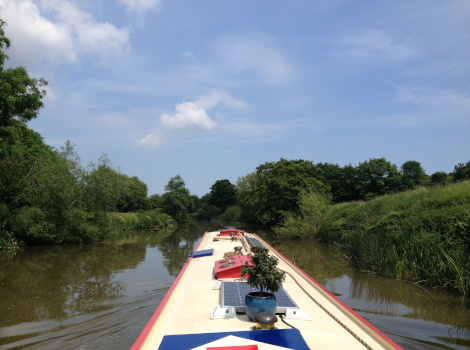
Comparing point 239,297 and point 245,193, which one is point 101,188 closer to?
point 239,297

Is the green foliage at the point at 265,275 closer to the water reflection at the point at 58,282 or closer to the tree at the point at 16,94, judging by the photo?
the water reflection at the point at 58,282

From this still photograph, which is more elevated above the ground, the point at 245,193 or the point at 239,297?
the point at 245,193

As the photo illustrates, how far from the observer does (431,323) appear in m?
6.80

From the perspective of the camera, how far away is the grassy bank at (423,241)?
29.3ft

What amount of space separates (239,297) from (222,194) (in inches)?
3080

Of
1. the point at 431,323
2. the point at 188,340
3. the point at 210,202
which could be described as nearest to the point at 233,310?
the point at 188,340

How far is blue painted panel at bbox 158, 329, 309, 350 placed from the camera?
3.14 m

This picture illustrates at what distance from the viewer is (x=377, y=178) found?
44375 millimetres

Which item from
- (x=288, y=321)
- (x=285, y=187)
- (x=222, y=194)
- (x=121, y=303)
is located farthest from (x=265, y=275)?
(x=222, y=194)

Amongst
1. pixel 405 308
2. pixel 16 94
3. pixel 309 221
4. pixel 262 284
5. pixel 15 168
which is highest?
pixel 16 94

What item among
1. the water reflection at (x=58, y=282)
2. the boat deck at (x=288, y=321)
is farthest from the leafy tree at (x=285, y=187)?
the boat deck at (x=288, y=321)

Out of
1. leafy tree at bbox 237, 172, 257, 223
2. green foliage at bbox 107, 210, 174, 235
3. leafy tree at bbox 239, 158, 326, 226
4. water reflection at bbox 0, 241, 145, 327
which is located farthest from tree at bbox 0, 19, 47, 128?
leafy tree at bbox 237, 172, 257, 223

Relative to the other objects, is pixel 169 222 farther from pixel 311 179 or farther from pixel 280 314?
pixel 280 314

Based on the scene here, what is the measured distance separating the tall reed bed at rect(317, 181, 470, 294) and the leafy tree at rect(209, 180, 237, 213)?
66401 mm
